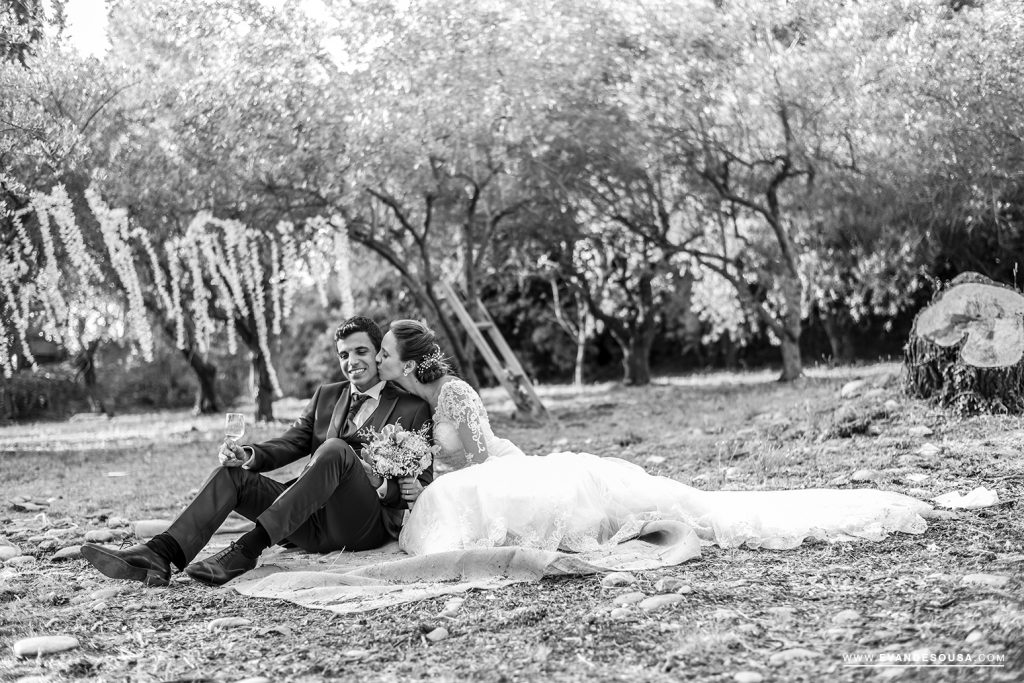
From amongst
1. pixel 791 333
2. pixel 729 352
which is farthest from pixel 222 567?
pixel 729 352

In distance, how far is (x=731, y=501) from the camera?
543 cm

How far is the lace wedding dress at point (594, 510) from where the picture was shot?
490 centimetres

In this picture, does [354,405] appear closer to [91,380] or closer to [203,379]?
[203,379]

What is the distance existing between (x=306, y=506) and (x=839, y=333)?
1949 cm

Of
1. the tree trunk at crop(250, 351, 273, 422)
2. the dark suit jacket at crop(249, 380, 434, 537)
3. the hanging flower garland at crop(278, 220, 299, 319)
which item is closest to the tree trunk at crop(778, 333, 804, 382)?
the hanging flower garland at crop(278, 220, 299, 319)

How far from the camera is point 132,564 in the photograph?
4.69 meters

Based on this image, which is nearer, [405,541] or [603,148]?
[405,541]

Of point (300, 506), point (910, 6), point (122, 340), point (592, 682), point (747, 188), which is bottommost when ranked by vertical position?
point (592, 682)

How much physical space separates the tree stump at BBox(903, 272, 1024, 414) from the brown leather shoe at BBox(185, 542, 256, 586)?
19.8ft

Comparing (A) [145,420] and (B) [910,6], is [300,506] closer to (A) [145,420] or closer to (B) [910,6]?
(B) [910,6]

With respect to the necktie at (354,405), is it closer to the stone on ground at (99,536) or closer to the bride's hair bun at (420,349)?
the bride's hair bun at (420,349)

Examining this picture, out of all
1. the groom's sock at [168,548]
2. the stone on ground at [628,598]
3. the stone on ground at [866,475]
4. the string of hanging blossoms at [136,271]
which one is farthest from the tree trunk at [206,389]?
the stone on ground at [628,598]

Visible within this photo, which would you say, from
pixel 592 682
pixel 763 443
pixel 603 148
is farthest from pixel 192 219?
pixel 592 682

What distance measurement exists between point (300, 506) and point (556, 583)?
1.37 meters
